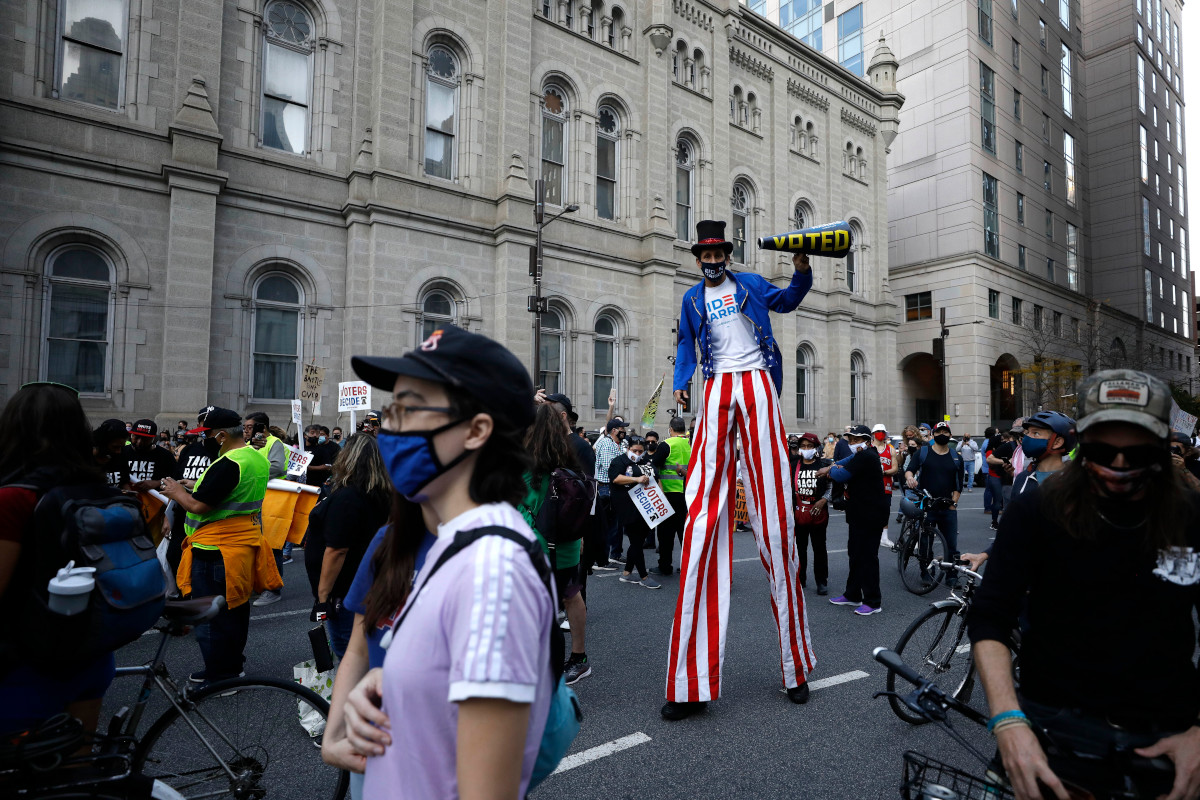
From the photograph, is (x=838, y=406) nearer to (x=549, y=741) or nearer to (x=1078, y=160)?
(x=549, y=741)

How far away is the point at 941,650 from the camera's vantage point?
4.55 metres

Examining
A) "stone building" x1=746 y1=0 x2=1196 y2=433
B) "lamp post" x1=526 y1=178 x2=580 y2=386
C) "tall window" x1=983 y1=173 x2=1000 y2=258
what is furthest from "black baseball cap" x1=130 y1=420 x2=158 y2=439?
"tall window" x1=983 y1=173 x2=1000 y2=258

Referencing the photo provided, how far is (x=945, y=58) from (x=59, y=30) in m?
39.7

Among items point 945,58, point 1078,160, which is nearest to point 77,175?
point 945,58

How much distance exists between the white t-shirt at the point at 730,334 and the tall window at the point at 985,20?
42779 mm

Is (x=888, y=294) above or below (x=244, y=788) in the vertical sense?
above

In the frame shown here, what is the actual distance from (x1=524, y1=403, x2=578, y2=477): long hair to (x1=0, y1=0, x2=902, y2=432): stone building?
12286 millimetres

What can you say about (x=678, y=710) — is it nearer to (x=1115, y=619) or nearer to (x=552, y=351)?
(x=1115, y=619)

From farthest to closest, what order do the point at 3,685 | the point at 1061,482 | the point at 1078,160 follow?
1. the point at 1078,160
2. the point at 3,685
3. the point at 1061,482

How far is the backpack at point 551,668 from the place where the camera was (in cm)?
126

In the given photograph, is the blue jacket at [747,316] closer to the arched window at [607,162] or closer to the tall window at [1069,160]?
the arched window at [607,162]

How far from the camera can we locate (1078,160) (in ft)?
155

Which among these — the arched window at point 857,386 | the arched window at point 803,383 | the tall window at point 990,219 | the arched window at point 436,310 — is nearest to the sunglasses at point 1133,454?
the arched window at point 436,310

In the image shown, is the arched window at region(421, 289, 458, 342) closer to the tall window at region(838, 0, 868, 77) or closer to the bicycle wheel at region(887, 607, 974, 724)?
the bicycle wheel at region(887, 607, 974, 724)
